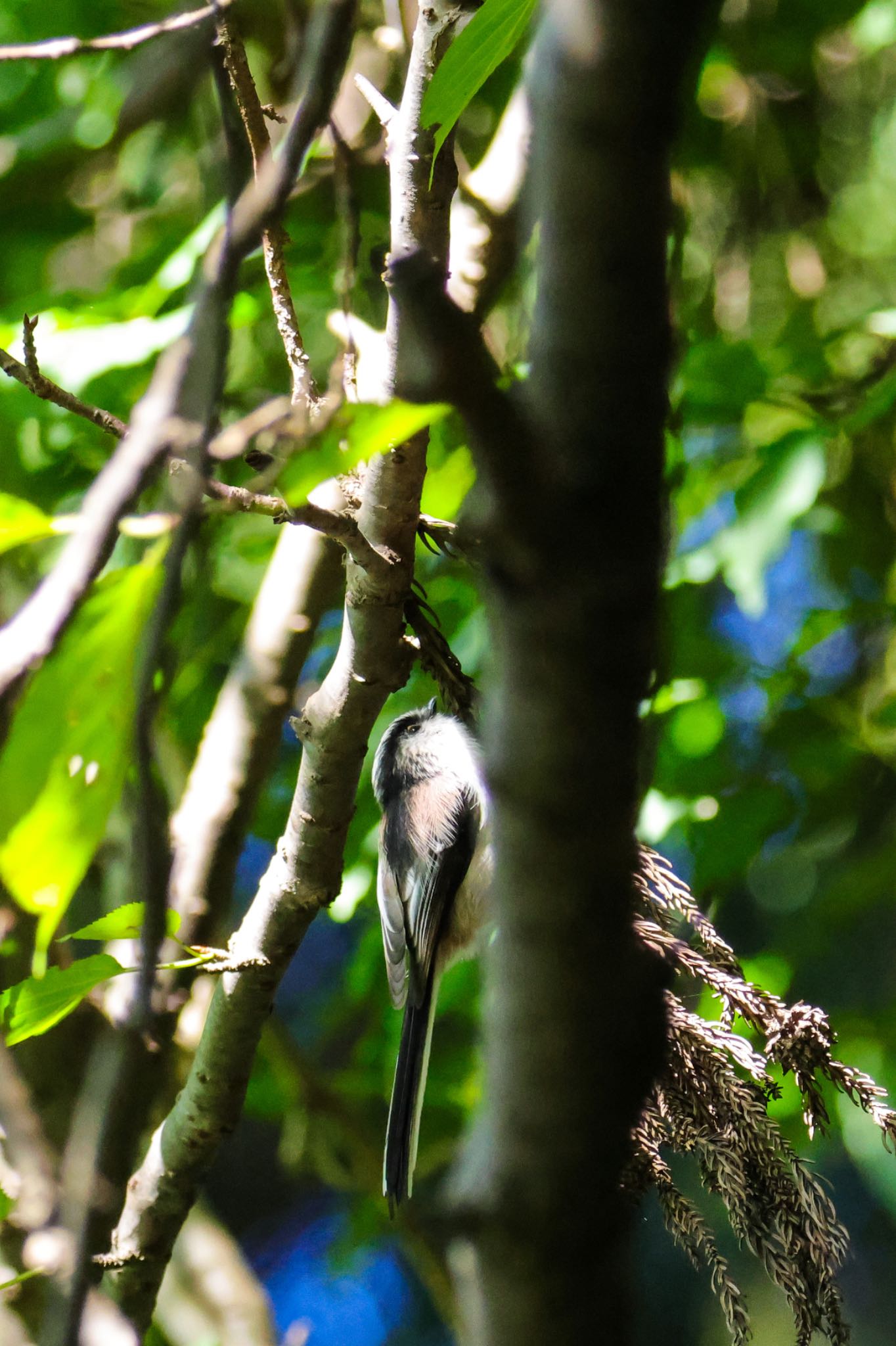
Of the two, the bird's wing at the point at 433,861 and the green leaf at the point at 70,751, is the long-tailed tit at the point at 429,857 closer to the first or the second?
the bird's wing at the point at 433,861

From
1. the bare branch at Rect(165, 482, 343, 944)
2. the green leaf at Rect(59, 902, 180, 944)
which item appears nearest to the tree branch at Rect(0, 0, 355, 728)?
the green leaf at Rect(59, 902, 180, 944)

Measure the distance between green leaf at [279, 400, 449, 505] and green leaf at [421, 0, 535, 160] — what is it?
175mm

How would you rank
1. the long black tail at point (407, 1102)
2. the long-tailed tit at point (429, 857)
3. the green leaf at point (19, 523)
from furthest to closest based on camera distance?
the long-tailed tit at point (429, 857) → the long black tail at point (407, 1102) → the green leaf at point (19, 523)

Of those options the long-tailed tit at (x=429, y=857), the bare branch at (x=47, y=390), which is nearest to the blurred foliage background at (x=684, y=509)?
the long-tailed tit at (x=429, y=857)

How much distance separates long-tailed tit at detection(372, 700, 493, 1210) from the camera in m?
0.98

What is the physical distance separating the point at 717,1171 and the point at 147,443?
489 mm

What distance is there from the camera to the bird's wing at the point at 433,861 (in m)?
0.98

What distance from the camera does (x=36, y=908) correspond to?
46cm

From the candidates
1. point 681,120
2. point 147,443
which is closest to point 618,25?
point 681,120

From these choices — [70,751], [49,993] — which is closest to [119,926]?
[49,993]

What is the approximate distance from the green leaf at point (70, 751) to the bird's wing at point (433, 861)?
1.83 ft

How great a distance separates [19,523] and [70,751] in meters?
0.14

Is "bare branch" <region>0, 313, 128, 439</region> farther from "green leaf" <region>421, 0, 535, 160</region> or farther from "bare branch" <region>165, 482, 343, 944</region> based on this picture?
"bare branch" <region>165, 482, 343, 944</region>

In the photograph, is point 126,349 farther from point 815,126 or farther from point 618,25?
point 815,126
